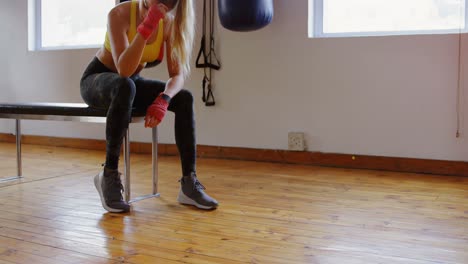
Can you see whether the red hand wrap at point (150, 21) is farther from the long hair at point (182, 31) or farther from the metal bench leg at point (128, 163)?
the metal bench leg at point (128, 163)

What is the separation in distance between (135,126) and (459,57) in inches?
85.7

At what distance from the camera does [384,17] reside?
9.65ft

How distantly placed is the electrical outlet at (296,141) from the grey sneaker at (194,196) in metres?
1.26

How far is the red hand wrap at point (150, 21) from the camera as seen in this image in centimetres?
173

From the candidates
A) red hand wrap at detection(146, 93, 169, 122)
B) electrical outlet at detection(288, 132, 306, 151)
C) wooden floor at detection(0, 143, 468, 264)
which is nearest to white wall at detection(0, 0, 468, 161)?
electrical outlet at detection(288, 132, 306, 151)

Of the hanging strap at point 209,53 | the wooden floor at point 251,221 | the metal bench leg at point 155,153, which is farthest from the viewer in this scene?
the hanging strap at point 209,53

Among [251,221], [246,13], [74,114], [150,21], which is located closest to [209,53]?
[246,13]

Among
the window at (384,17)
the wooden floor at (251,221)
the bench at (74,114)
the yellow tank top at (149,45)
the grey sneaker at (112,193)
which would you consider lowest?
the wooden floor at (251,221)

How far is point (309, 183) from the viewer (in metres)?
2.48

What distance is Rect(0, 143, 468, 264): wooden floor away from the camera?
1.38m

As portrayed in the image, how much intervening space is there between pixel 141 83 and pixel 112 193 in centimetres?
45

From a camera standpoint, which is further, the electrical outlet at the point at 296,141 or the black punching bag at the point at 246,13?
the electrical outlet at the point at 296,141

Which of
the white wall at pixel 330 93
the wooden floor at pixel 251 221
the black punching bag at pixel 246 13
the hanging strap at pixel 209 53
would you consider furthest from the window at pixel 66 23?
the wooden floor at pixel 251 221

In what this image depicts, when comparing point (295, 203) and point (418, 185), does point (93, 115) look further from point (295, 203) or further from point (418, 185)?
point (418, 185)
